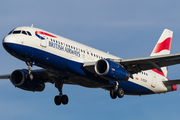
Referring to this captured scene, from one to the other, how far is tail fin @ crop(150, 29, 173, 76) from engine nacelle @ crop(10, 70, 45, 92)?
63.5 feet

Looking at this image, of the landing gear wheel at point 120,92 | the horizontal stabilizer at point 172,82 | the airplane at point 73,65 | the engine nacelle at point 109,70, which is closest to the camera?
the airplane at point 73,65

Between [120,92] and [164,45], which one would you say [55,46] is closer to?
[120,92]

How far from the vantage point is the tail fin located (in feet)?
183

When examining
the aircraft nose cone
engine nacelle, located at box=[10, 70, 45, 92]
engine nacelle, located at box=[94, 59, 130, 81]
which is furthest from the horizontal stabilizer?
the aircraft nose cone

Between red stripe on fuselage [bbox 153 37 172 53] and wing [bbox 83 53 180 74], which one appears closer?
wing [bbox 83 53 180 74]

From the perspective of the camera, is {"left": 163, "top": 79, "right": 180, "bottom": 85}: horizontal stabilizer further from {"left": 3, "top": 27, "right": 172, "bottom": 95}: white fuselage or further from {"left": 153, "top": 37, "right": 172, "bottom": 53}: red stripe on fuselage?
{"left": 153, "top": 37, "right": 172, "bottom": 53}: red stripe on fuselage

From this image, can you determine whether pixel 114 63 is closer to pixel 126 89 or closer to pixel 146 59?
→ pixel 146 59

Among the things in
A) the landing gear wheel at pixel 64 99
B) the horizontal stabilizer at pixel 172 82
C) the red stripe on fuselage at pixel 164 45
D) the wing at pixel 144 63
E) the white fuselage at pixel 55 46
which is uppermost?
the red stripe on fuselage at pixel 164 45

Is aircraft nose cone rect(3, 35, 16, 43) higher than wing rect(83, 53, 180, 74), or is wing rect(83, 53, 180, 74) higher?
aircraft nose cone rect(3, 35, 16, 43)

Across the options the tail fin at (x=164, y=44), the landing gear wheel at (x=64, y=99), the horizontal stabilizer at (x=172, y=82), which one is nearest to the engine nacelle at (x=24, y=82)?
the landing gear wheel at (x=64, y=99)

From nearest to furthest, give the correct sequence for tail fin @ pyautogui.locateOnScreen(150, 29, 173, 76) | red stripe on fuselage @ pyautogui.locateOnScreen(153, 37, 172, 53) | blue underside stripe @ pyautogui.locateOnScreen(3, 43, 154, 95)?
blue underside stripe @ pyautogui.locateOnScreen(3, 43, 154, 95) → tail fin @ pyautogui.locateOnScreen(150, 29, 173, 76) → red stripe on fuselage @ pyautogui.locateOnScreen(153, 37, 172, 53)

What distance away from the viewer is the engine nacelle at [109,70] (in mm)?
38406

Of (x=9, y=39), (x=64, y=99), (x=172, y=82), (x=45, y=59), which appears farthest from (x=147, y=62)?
(x=9, y=39)

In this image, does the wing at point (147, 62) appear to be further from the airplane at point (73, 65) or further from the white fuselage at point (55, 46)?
the white fuselage at point (55, 46)
